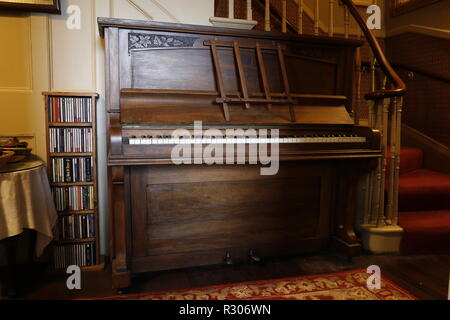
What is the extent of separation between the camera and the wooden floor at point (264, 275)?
2.03m

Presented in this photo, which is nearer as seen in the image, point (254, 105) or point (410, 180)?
point (254, 105)

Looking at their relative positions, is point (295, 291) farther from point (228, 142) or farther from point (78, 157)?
point (78, 157)

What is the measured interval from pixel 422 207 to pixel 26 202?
306cm

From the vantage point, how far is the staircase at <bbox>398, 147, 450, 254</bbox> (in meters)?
2.58

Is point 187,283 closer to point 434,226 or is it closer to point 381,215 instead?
point 381,215

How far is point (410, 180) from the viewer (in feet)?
10.1

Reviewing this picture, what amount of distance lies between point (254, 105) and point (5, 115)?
170cm

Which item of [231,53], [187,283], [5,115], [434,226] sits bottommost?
[187,283]

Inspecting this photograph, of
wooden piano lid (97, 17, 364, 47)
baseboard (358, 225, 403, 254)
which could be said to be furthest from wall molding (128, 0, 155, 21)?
baseboard (358, 225, 403, 254)

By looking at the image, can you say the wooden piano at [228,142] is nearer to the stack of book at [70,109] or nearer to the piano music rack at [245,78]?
the piano music rack at [245,78]

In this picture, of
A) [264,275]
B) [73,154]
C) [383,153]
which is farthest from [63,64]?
[383,153]

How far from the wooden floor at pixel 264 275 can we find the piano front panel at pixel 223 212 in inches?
3.3

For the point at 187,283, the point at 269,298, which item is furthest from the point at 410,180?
the point at 187,283

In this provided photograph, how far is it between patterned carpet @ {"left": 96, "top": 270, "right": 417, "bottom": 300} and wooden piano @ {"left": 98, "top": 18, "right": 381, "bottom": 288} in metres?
0.24
